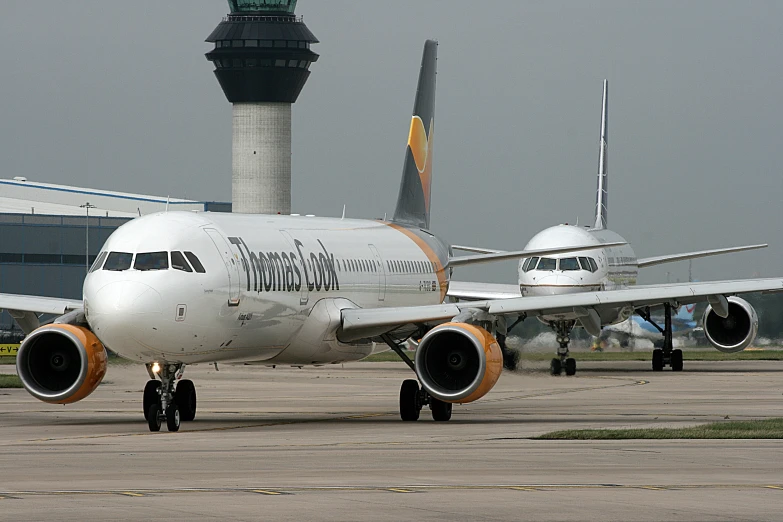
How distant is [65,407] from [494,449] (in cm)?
1362

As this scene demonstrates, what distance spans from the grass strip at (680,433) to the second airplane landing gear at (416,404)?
4487 mm

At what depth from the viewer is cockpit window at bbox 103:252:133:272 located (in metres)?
22.0

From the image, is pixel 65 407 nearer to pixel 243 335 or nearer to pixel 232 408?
pixel 232 408

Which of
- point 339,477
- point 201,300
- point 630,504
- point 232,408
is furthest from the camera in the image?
point 232,408

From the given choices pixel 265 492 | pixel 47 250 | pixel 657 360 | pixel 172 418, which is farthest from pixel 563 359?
pixel 47 250

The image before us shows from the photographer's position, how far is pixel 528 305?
25625mm

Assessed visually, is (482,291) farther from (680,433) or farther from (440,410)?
(680,433)

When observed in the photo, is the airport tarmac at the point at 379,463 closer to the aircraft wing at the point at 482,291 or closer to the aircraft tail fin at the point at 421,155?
the aircraft tail fin at the point at 421,155

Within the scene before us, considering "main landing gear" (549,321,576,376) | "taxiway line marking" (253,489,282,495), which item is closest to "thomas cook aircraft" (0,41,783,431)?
"taxiway line marking" (253,489,282,495)

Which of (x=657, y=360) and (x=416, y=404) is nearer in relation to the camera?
(x=416, y=404)

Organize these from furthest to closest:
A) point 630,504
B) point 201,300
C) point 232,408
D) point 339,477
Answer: point 232,408
point 201,300
point 339,477
point 630,504

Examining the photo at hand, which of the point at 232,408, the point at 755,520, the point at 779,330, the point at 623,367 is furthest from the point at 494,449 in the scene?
the point at 779,330

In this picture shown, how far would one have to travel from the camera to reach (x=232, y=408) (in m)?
29.6

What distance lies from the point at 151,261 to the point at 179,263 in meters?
0.44
